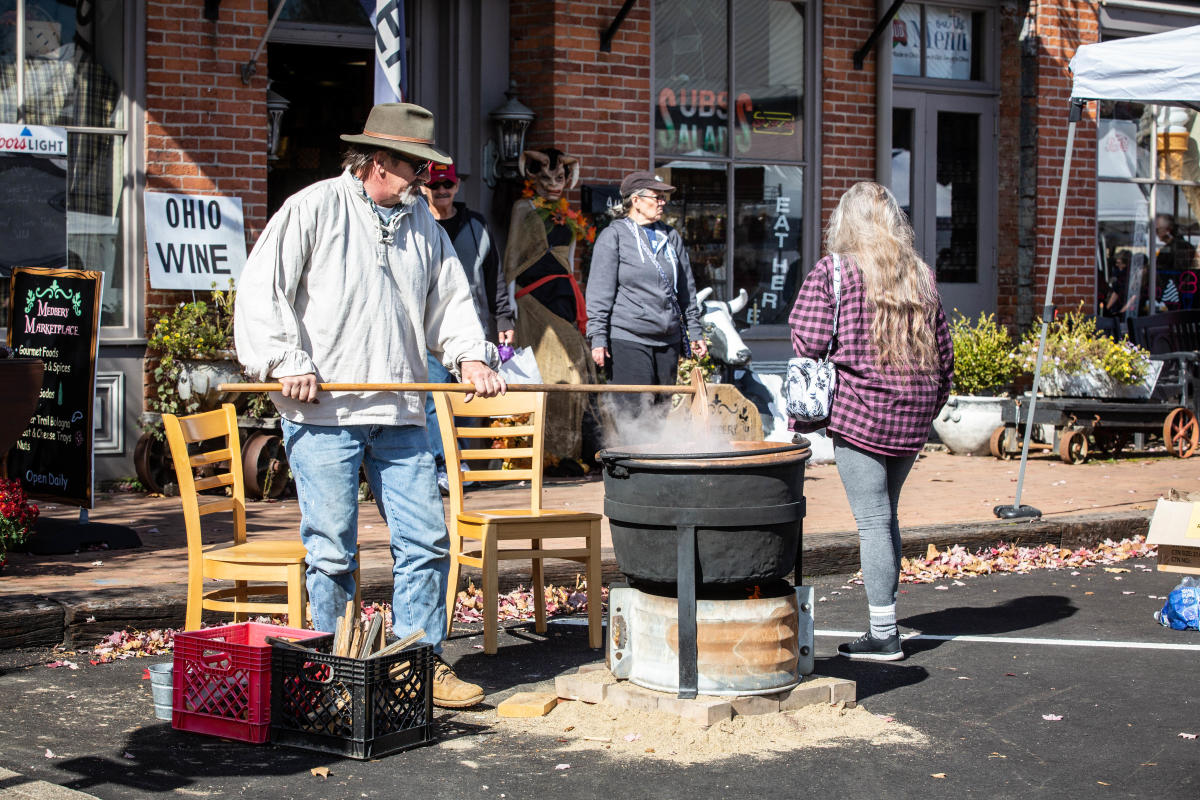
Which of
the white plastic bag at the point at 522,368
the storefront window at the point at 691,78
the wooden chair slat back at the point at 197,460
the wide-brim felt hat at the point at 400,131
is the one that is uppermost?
the storefront window at the point at 691,78

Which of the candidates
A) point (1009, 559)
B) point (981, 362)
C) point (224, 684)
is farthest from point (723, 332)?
point (224, 684)

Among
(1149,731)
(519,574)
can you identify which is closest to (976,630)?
(1149,731)

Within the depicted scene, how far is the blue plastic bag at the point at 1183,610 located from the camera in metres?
6.68

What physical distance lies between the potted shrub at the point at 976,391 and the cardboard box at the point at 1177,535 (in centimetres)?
501

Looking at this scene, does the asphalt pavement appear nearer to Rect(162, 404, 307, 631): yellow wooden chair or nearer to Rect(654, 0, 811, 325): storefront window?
Rect(162, 404, 307, 631): yellow wooden chair

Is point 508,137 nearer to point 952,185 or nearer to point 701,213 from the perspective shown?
point 701,213

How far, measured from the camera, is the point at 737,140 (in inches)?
480

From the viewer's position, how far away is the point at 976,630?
22.0 feet

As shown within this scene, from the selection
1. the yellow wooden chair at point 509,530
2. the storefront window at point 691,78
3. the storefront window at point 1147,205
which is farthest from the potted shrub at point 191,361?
the storefront window at point 1147,205

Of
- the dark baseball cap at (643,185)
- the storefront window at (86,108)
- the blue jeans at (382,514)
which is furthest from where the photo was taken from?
the storefront window at (86,108)

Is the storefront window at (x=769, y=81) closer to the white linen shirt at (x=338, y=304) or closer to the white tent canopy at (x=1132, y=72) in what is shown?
the white tent canopy at (x=1132, y=72)

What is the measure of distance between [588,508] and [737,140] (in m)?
4.51

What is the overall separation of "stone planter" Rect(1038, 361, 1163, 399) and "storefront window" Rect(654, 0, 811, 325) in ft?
7.29

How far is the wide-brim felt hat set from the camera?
5.19 m
